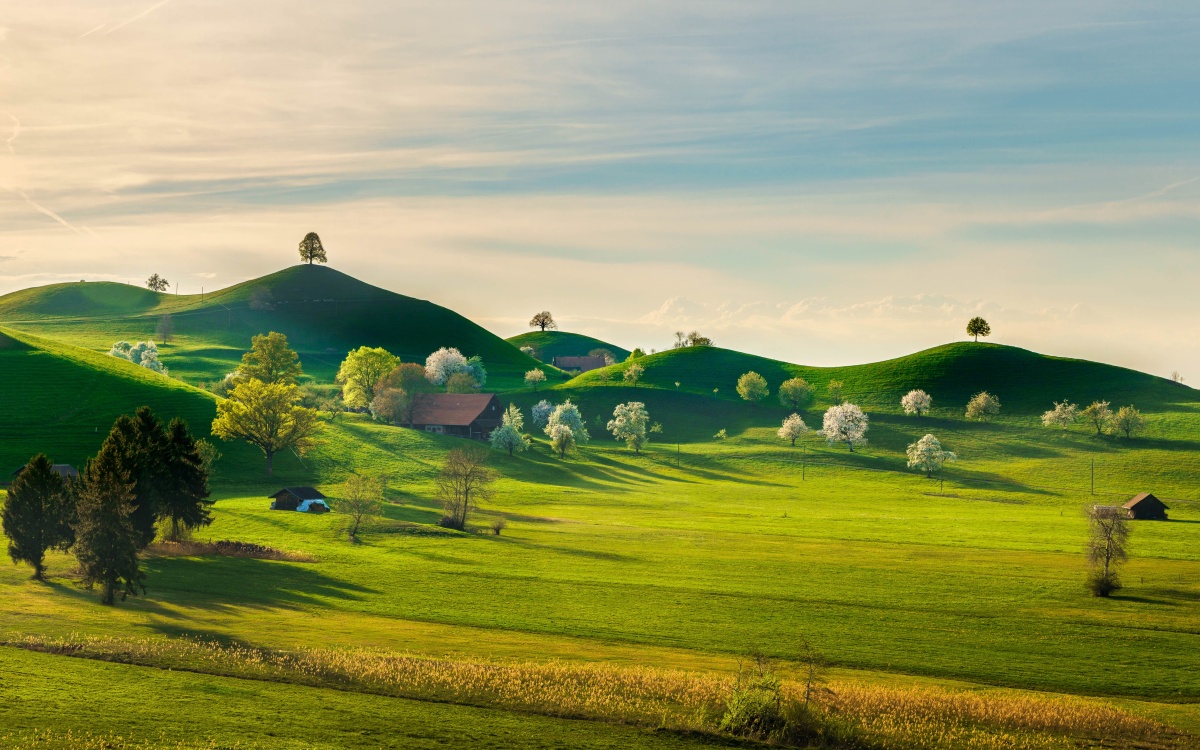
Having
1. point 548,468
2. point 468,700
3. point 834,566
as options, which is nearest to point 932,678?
point 468,700

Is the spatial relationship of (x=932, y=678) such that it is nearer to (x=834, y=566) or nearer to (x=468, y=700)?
(x=468, y=700)

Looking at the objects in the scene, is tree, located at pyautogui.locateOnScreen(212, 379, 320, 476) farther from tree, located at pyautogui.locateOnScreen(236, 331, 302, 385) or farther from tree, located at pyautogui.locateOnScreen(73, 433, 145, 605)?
tree, located at pyautogui.locateOnScreen(73, 433, 145, 605)

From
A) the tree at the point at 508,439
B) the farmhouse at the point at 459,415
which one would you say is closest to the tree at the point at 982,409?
the farmhouse at the point at 459,415

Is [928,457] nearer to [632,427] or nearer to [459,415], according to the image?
[632,427]

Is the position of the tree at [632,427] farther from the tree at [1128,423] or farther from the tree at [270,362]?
Result: the tree at [1128,423]

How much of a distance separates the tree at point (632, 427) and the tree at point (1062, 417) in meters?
84.2

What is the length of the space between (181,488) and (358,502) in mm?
14989

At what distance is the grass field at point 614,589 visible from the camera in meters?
42.2

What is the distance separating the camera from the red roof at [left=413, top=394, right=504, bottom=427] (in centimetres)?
16250

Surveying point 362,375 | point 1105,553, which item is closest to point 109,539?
point 1105,553

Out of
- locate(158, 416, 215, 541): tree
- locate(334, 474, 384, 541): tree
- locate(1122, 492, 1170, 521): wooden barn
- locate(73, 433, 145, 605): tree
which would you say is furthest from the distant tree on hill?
locate(1122, 492, 1170, 521): wooden barn

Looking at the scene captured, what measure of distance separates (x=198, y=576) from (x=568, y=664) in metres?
33.9

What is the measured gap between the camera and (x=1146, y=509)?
11150cm

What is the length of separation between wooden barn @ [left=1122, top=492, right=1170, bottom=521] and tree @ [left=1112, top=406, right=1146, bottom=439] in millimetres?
69070
